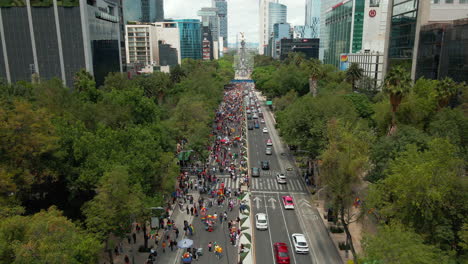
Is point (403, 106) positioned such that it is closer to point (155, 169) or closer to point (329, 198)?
point (329, 198)

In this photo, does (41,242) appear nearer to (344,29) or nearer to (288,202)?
(288,202)

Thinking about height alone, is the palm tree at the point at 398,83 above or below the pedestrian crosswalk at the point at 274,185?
above

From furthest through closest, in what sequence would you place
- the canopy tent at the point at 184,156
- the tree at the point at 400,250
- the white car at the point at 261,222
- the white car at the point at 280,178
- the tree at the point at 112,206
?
the canopy tent at the point at 184,156 → the white car at the point at 280,178 → the white car at the point at 261,222 → the tree at the point at 112,206 → the tree at the point at 400,250

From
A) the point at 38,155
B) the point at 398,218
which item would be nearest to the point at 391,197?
the point at 398,218

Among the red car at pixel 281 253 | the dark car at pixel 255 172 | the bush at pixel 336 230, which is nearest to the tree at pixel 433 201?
the red car at pixel 281 253

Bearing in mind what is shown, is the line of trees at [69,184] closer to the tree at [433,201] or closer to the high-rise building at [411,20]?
the tree at [433,201]

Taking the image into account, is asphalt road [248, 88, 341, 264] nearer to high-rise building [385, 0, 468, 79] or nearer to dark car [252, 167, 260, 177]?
dark car [252, 167, 260, 177]

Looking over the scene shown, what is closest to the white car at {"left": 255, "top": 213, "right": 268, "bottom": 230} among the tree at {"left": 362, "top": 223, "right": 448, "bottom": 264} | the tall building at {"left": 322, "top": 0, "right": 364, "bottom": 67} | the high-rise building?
the tree at {"left": 362, "top": 223, "right": 448, "bottom": 264}
